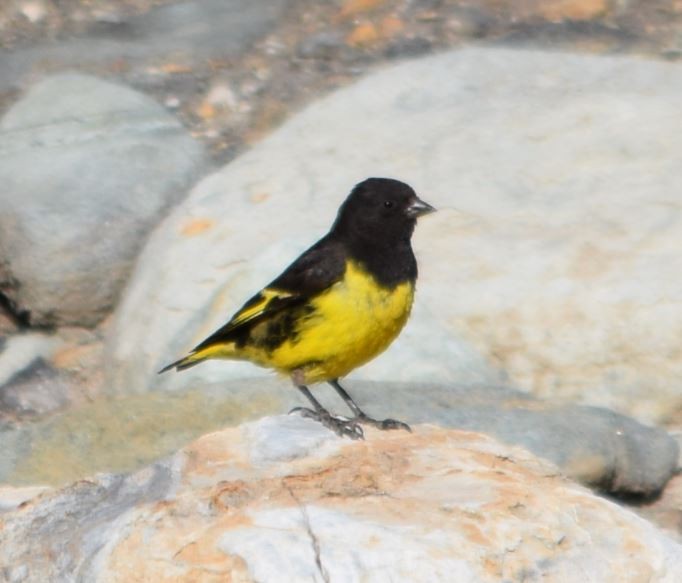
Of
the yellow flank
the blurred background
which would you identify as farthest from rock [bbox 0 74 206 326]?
the yellow flank

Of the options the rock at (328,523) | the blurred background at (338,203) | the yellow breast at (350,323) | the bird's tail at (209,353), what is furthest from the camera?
the blurred background at (338,203)

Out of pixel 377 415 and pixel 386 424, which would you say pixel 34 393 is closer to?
pixel 377 415

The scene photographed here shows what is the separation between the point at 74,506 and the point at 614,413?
10.7 ft

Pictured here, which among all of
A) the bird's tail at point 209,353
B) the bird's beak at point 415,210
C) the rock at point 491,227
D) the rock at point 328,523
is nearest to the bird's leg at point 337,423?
the rock at point 328,523

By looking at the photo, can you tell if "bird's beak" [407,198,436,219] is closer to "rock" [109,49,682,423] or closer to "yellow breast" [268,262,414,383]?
"yellow breast" [268,262,414,383]

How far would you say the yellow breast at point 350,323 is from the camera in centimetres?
639

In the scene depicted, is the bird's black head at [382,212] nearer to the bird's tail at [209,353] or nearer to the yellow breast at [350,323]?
the yellow breast at [350,323]

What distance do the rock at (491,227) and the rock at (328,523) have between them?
8.31 ft

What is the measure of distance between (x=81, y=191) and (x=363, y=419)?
3.65 m

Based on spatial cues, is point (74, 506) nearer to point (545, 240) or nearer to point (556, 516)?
point (556, 516)

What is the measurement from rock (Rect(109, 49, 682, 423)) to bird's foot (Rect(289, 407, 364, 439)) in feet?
6.11

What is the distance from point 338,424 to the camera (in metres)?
6.09

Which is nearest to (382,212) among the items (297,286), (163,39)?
(297,286)

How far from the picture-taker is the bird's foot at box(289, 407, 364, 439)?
5.96 meters
